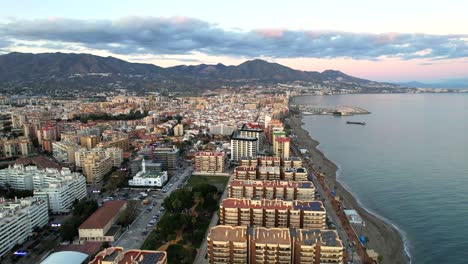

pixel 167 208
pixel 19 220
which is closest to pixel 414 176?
pixel 167 208

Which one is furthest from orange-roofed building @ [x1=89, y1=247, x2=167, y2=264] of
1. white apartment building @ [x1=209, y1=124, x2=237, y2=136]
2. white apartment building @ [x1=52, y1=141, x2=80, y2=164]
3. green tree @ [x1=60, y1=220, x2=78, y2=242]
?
white apartment building @ [x1=209, y1=124, x2=237, y2=136]

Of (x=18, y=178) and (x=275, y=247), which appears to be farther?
(x=18, y=178)

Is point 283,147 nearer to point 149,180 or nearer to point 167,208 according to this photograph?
point 149,180

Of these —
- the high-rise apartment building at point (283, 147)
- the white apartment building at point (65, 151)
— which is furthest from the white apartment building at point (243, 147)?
the white apartment building at point (65, 151)

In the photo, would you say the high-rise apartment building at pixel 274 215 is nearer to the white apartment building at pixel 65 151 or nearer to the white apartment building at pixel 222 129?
the white apartment building at pixel 65 151

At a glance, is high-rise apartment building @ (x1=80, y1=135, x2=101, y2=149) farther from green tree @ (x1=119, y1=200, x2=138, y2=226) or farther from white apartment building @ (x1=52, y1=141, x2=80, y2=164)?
green tree @ (x1=119, y1=200, x2=138, y2=226)

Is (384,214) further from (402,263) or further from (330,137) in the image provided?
(330,137)
